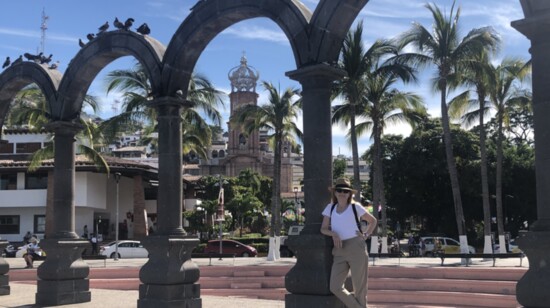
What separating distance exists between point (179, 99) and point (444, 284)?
805cm

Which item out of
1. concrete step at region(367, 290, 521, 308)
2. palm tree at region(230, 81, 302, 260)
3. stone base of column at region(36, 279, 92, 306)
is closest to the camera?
stone base of column at region(36, 279, 92, 306)

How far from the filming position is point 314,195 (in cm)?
773

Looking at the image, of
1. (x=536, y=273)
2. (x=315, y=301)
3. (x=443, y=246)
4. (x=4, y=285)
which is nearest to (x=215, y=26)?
(x=315, y=301)

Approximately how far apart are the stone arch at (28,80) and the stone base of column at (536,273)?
9.46 m

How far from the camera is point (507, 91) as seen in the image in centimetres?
2898

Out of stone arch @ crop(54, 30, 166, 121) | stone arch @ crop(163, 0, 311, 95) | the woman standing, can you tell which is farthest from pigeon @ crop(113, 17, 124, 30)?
the woman standing

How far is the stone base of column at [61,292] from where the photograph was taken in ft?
34.9

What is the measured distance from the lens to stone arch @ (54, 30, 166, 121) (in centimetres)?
1021

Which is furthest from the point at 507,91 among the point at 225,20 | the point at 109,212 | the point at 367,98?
the point at 109,212

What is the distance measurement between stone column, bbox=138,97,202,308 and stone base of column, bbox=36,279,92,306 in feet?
6.81

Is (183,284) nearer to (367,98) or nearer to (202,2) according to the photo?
(202,2)

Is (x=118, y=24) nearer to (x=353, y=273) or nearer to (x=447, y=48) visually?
(x=353, y=273)

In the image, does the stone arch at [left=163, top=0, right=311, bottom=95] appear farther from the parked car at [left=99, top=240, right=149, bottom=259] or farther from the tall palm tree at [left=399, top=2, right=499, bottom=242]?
the parked car at [left=99, top=240, right=149, bottom=259]

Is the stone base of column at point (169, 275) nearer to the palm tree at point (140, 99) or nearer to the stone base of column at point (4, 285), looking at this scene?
the stone base of column at point (4, 285)
